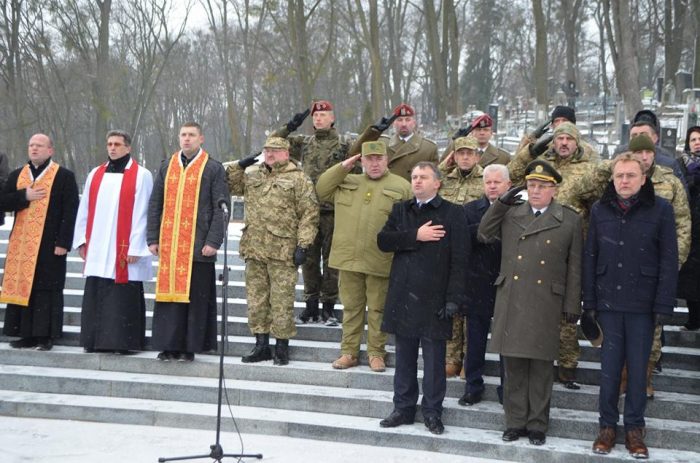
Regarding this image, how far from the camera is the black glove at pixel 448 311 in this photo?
20.0 ft

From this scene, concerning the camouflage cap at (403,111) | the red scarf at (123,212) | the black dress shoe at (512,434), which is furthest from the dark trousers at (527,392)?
the red scarf at (123,212)

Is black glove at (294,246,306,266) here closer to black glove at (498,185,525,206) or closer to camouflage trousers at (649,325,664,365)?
black glove at (498,185,525,206)

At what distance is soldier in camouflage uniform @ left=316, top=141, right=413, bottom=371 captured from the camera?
698 cm

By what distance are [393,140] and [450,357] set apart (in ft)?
7.35

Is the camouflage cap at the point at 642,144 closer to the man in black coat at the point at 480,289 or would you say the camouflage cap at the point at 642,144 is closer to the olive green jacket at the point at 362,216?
the man in black coat at the point at 480,289

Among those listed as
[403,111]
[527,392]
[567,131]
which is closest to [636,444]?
[527,392]

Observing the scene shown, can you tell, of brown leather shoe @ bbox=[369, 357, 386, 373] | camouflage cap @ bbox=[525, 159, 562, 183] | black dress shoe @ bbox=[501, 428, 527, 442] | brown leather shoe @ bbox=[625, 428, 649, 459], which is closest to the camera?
brown leather shoe @ bbox=[625, 428, 649, 459]

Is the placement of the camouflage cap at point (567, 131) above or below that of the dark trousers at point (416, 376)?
above

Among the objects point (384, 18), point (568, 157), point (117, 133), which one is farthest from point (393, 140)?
point (384, 18)

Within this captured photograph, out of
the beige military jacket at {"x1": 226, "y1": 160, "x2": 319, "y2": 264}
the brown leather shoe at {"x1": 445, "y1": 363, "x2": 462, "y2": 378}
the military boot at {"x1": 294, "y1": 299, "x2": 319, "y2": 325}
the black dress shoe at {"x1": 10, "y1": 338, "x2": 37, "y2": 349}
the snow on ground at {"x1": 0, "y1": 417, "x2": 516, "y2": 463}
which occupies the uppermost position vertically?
the beige military jacket at {"x1": 226, "y1": 160, "x2": 319, "y2": 264}

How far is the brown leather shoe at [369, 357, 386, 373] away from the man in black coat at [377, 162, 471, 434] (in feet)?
2.28

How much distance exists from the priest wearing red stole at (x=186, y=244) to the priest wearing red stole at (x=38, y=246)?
1094 mm

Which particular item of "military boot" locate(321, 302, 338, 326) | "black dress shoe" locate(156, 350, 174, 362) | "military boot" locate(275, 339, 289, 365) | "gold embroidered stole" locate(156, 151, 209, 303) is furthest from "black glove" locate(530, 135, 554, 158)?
"black dress shoe" locate(156, 350, 174, 362)

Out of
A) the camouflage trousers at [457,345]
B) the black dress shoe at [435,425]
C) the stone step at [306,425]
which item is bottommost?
the stone step at [306,425]
